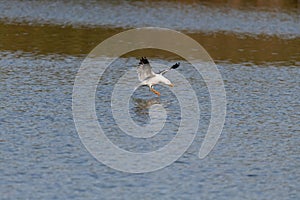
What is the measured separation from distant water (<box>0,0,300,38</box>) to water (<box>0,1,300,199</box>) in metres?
2.95

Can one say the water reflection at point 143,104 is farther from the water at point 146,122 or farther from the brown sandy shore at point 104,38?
the brown sandy shore at point 104,38

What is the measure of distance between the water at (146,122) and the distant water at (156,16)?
2947mm

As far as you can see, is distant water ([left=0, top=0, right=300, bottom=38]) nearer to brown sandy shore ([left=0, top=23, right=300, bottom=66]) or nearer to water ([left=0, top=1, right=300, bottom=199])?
brown sandy shore ([left=0, top=23, right=300, bottom=66])

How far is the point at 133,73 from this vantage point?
33469mm

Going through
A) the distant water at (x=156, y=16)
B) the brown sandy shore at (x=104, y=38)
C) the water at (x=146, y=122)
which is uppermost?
the distant water at (x=156, y=16)

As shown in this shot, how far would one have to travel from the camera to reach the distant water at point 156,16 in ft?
162

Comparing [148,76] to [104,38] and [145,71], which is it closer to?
[145,71]

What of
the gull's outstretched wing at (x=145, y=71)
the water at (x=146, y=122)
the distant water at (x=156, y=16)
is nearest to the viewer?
the water at (x=146, y=122)

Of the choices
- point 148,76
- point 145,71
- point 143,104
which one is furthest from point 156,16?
point 143,104

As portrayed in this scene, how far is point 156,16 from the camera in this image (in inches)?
2077

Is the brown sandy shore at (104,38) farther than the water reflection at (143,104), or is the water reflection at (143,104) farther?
the brown sandy shore at (104,38)

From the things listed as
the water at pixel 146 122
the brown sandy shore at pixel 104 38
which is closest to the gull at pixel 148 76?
the water at pixel 146 122

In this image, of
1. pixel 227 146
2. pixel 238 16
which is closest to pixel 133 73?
pixel 227 146

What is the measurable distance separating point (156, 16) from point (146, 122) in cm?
2857
